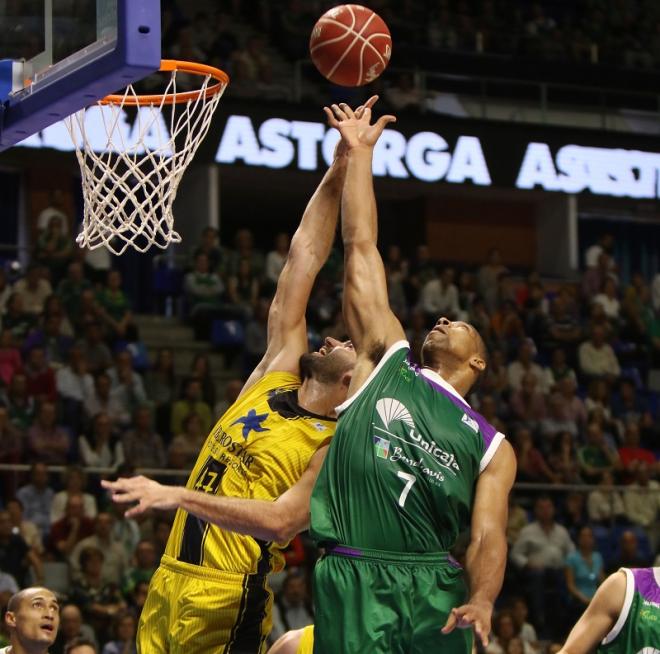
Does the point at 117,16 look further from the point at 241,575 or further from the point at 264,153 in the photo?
the point at 264,153

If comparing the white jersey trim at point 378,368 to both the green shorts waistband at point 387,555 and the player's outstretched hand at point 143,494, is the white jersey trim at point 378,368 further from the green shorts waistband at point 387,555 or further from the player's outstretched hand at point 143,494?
the player's outstretched hand at point 143,494

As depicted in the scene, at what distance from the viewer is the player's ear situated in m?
5.11

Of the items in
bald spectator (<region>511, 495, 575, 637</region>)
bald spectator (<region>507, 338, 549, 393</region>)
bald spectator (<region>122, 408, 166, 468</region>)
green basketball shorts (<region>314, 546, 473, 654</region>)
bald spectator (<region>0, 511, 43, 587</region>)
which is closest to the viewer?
green basketball shorts (<region>314, 546, 473, 654</region>)

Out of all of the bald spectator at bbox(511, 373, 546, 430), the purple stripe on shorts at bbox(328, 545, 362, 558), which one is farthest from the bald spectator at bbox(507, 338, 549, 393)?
the purple stripe on shorts at bbox(328, 545, 362, 558)

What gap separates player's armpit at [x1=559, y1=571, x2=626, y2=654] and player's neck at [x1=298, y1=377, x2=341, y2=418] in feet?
4.11

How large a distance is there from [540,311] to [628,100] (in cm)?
460

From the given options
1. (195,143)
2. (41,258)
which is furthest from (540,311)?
(195,143)

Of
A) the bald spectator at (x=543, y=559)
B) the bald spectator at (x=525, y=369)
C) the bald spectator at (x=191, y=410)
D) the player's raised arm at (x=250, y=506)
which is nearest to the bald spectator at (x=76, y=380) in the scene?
the bald spectator at (x=191, y=410)

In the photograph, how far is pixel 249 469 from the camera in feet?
17.8

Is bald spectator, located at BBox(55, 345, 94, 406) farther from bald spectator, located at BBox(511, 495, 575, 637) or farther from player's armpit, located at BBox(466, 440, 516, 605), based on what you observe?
player's armpit, located at BBox(466, 440, 516, 605)

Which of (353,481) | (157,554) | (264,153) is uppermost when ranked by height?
(264,153)

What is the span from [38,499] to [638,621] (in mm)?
6083

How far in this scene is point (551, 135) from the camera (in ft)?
56.9

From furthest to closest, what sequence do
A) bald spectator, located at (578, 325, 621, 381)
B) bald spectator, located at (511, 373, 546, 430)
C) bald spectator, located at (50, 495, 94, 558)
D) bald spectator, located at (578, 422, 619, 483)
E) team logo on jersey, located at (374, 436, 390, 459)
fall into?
bald spectator, located at (578, 325, 621, 381) → bald spectator, located at (511, 373, 546, 430) → bald spectator, located at (578, 422, 619, 483) → bald spectator, located at (50, 495, 94, 558) → team logo on jersey, located at (374, 436, 390, 459)
